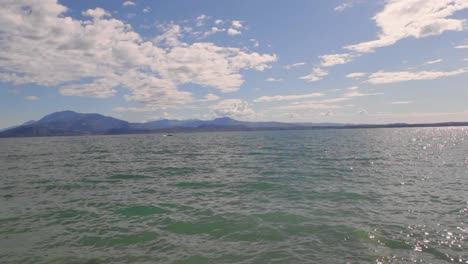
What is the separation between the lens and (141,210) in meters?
20.8

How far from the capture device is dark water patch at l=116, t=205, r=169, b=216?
20016mm

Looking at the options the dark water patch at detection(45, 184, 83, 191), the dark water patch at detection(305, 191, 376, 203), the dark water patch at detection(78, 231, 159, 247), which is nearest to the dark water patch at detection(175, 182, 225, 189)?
the dark water patch at detection(305, 191, 376, 203)

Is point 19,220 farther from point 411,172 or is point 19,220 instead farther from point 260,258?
point 411,172

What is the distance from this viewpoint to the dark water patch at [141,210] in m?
20.0

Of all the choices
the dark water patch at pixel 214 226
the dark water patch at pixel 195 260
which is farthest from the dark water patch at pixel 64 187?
the dark water patch at pixel 195 260

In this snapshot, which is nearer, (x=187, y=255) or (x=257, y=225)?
(x=187, y=255)

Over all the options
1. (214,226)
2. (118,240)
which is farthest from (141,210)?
(214,226)

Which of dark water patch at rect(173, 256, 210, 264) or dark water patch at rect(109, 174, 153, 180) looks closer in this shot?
dark water patch at rect(173, 256, 210, 264)

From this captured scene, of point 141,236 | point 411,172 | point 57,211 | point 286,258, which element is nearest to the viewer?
point 286,258

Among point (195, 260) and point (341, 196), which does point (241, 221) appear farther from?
point (341, 196)

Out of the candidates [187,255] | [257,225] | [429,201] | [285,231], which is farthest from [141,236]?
[429,201]

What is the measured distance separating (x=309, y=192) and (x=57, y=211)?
19.0m

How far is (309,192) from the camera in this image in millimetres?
25000

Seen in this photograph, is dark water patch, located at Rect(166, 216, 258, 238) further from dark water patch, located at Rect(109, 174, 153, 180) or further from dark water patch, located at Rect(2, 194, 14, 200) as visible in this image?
dark water patch, located at Rect(109, 174, 153, 180)
